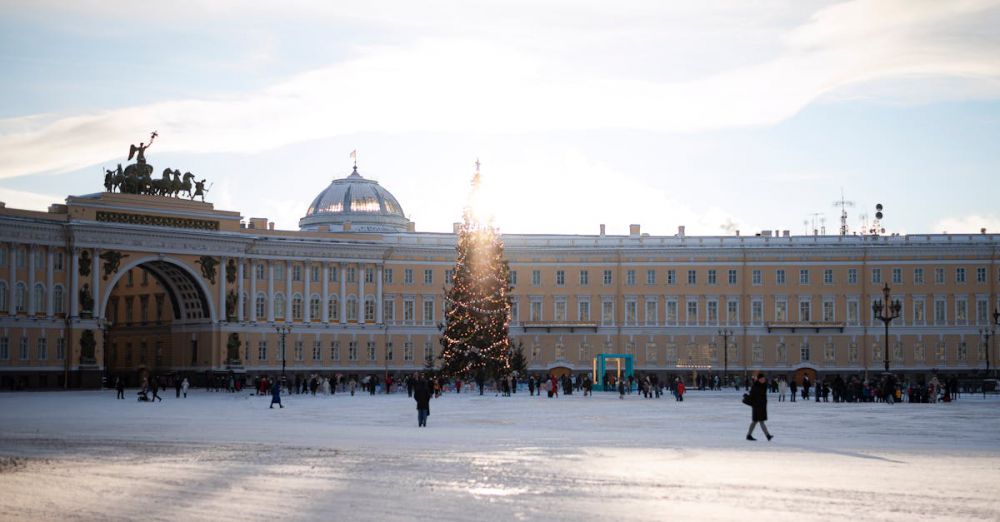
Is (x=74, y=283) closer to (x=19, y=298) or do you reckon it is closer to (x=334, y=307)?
(x=19, y=298)

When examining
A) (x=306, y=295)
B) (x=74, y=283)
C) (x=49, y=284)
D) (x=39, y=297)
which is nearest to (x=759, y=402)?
(x=39, y=297)

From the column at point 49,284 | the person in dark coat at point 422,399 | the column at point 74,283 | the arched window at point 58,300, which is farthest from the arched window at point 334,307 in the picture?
the person in dark coat at point 422,399

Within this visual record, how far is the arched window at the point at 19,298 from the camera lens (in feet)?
263

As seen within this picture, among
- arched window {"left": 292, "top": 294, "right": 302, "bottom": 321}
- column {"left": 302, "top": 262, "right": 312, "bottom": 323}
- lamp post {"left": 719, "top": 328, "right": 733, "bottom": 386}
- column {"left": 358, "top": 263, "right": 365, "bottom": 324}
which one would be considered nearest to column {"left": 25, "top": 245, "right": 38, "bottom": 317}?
arched window {"left": 292, "top": 294, "right": 302, "bottom": 321}

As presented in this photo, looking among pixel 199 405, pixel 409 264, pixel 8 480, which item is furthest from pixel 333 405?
pixel 409 264

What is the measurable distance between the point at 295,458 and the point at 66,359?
59.4 meters

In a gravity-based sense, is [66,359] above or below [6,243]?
below

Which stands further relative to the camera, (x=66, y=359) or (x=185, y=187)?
(x=185, y=187)

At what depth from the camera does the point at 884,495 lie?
20.4 metres

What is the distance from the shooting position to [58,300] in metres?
82.7

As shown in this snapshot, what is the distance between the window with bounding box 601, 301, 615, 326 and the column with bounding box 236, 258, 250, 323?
87.4ft

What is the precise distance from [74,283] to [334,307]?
21.5m

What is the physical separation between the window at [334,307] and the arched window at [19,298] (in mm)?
23886

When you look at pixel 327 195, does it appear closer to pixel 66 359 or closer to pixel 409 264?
pixel 409 264
